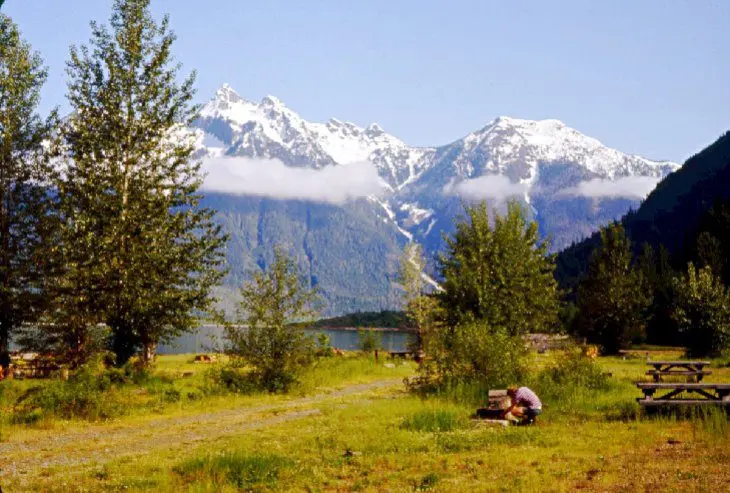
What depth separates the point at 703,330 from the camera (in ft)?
177

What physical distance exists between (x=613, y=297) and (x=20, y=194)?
53217 mm

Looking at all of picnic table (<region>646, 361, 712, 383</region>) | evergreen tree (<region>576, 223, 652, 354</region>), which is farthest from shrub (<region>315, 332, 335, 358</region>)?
evergreen tree (<region>576, 223, 652, 354</region>)

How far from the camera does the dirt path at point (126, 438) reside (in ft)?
54.8

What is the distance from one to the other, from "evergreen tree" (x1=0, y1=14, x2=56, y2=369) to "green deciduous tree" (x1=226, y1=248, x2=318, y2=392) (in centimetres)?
1179

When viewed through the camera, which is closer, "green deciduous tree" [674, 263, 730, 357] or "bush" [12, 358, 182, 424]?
"bush" [12, 358, 182, 424]

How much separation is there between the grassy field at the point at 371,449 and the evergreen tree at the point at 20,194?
38.3 feet

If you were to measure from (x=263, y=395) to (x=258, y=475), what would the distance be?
17244mm

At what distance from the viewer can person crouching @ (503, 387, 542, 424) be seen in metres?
21.8

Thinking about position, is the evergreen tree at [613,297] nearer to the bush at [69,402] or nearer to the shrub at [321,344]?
the shrub at [321,344]

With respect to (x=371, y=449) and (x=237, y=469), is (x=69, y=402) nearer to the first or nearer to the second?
(x=237, y=469)

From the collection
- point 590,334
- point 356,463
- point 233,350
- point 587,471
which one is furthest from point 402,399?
point 590,334

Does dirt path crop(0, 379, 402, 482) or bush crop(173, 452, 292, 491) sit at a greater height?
bush crop(173, 452, 292, 491)

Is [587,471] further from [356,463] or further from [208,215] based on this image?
[208,215]

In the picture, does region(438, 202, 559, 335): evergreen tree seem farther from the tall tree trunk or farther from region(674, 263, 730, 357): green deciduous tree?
the tall tree trunk
